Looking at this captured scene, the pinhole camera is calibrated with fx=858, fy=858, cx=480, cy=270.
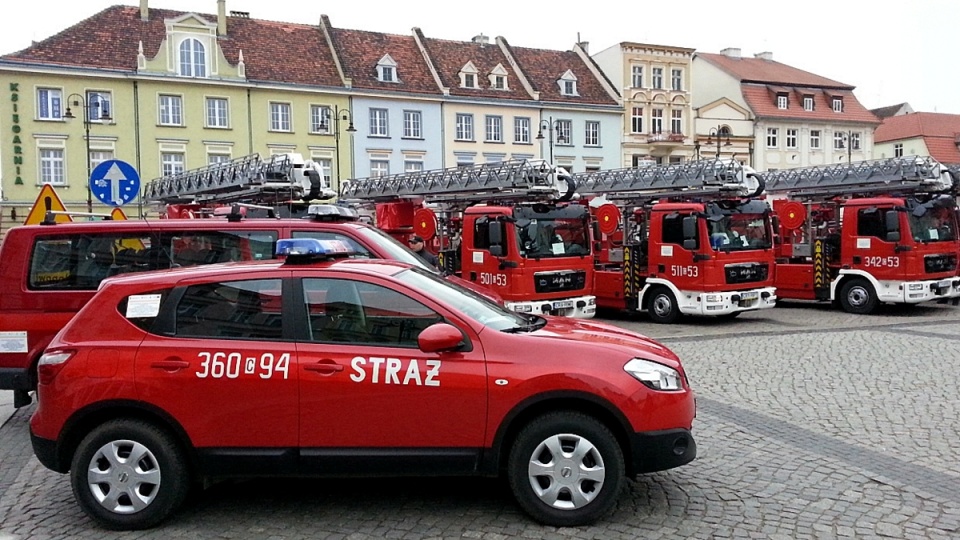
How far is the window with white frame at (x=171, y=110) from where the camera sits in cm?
4147

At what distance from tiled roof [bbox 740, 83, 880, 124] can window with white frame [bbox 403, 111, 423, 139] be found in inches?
896

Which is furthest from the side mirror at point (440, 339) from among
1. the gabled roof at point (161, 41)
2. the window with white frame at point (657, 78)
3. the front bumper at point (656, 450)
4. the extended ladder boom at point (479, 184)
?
the window with white frame at point (657, 78)

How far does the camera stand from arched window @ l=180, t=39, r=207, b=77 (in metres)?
42.1

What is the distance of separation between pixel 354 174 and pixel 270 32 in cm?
931

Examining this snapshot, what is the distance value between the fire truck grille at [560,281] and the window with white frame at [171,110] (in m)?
31.3

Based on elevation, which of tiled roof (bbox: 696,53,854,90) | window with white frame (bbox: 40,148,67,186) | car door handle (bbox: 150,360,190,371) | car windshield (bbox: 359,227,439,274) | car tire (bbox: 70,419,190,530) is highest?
tiled roof (bbox: 696,53,854,90)

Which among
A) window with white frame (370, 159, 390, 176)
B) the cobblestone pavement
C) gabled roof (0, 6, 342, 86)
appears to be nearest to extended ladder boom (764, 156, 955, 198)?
the cobblestone pavement

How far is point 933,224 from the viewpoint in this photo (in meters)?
17.8

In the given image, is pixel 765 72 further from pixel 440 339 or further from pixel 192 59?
pixel 440 339

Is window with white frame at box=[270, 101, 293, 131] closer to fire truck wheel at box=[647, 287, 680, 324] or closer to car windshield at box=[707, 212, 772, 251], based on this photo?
fire truck wheel at box=[647, 287, 680, 324]

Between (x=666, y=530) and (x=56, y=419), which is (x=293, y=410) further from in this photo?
(x=666, y=530)

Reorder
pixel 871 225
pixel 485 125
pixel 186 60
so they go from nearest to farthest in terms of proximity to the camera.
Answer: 1. pixel 871 225
2. pixel 186 60
3. pixel 485 125

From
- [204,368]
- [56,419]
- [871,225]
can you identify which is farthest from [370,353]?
[871,225]

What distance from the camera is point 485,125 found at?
4916 cm
